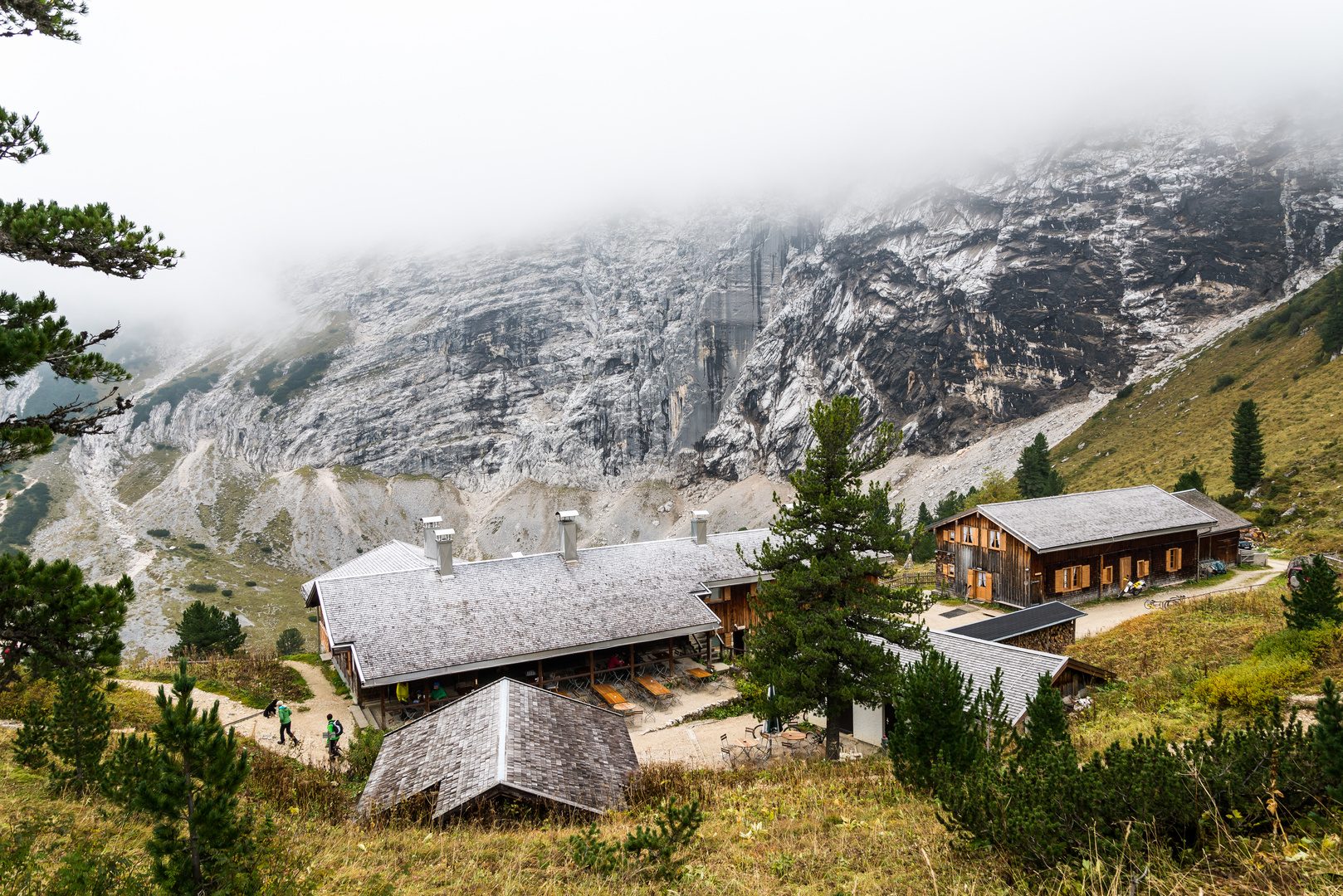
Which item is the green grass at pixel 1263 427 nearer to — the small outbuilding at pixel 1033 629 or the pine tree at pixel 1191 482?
the pine tree at pixel 1191 482

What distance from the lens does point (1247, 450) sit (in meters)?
42.1

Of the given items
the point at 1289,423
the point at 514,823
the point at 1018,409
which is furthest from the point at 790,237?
the point at 514,823

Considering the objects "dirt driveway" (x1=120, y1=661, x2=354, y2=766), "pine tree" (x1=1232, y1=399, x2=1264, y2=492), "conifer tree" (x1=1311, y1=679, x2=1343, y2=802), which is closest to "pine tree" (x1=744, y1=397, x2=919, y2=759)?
"conifer tree" (x1=1311, y1=679, x2=1343, y2=802)

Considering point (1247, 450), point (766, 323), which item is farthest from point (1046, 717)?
point (766, 323)

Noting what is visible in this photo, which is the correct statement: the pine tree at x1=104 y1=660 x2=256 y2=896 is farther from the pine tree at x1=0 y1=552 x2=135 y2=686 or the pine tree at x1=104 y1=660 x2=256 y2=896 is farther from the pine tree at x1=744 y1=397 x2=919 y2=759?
the pine tree at x1=744 y1=397 x2=919 y2=759

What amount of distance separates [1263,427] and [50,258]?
217ft

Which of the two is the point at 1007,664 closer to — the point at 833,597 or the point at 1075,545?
the point at 833,597

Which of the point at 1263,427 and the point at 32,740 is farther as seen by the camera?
the point at 1263,427

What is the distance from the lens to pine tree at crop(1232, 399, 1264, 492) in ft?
136

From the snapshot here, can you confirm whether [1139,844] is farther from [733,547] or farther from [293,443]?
[293,443]

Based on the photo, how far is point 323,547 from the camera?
327 ft

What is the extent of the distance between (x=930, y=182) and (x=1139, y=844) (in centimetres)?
11084

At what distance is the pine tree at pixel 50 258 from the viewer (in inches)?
250

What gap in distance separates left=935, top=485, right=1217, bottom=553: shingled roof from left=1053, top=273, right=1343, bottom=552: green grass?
5933mm
